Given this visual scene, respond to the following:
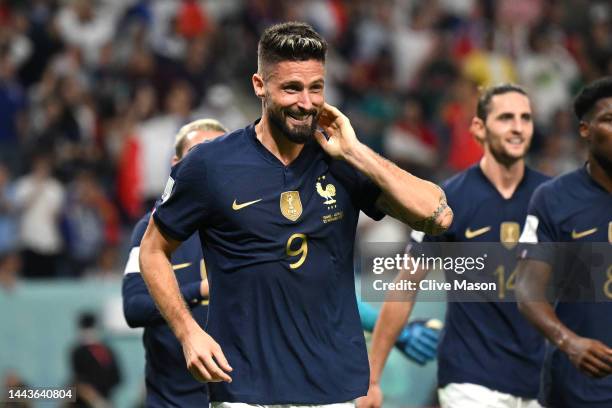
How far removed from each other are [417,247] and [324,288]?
77.0 inches

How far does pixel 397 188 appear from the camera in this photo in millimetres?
5184

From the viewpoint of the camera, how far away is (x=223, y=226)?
5348 millimetres

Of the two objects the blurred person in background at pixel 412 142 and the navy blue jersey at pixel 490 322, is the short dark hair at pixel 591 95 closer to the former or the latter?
the navy blue jersey at pixel 490 322

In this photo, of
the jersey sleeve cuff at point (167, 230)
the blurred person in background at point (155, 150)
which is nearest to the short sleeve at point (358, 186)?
the jersey sleeve cuff at point (167, 230)

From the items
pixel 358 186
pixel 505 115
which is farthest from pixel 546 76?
pixel 358 186

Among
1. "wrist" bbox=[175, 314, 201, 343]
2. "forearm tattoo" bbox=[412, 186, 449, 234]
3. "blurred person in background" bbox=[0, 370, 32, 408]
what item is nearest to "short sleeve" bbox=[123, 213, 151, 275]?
"wrist" bbox=[175, 314, 201, 343]

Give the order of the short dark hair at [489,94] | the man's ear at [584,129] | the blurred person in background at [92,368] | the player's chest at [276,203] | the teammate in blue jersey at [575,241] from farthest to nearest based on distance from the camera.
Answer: the blurred person in background at [92,368]
the short dark hair at [489,94]
the man's ear at [584,129]
the teammate in blue jersey at [575,241]
the player's chest at [276,203]

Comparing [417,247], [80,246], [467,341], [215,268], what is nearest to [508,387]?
[467,341]

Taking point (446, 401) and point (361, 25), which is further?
point (361, 25)

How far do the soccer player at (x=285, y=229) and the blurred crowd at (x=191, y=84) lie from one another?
6.96 meters

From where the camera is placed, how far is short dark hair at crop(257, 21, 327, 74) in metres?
5.21

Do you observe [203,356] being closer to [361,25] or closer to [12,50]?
[12,50]

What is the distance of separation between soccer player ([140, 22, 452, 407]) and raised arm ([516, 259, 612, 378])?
1225 mm

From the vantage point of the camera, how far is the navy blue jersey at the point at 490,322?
7035mm
